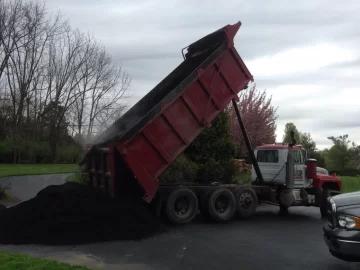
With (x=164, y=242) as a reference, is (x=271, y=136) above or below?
above

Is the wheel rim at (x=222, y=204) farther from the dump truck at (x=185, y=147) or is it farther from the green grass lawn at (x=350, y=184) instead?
the green grass lawn at (x=350, y=184)

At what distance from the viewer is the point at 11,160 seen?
1473 inches

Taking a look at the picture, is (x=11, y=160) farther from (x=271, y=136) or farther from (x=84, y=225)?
(x=84, y=225)

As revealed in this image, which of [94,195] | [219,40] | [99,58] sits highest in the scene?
[99,58]

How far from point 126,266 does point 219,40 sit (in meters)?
7.06

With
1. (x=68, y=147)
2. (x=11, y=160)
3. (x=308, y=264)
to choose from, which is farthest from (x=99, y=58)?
(x=308, y=264)

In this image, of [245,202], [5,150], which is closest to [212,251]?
[245,202]

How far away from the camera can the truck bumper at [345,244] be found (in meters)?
5.66

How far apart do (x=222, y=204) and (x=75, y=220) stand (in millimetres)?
4560

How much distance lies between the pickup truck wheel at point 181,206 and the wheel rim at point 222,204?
31.0 inches

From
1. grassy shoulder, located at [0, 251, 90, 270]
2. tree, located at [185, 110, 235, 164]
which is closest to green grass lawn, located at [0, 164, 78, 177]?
tree, located at [185, 110, 235, 164]

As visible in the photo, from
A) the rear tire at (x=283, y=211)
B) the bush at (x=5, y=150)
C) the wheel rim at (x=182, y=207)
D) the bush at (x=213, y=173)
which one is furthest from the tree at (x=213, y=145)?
the bush at (x=5, y=150)

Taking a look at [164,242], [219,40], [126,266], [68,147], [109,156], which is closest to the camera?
[126,266]

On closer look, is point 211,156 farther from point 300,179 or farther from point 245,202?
point 245,202
